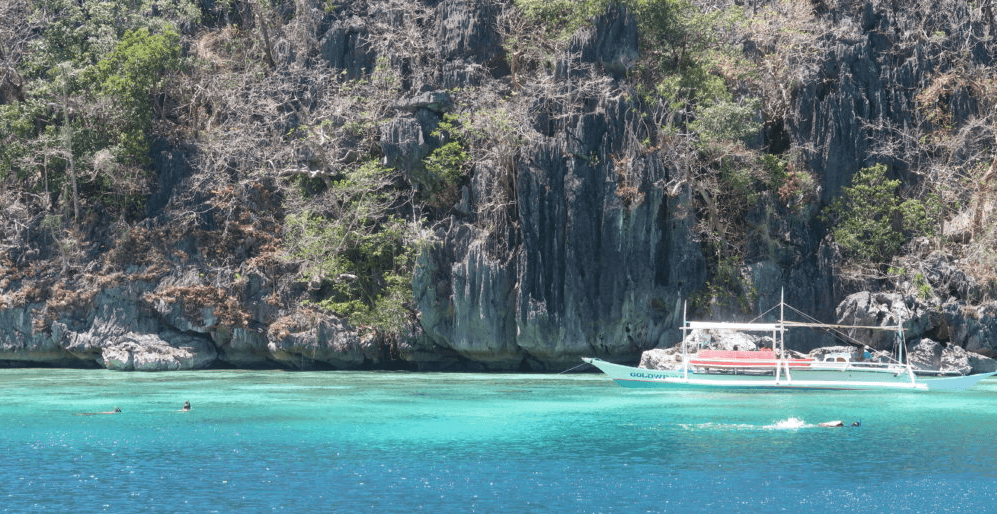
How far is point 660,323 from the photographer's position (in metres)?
40.3

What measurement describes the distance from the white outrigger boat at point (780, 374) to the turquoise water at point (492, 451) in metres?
0.61

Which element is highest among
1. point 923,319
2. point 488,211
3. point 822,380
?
point 488,211

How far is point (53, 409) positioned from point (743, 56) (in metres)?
31.9

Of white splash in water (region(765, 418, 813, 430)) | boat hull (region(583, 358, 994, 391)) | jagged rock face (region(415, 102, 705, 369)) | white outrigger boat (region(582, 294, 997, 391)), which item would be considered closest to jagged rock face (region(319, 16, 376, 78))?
jagged rock face (region(415, 102, 705, 369))

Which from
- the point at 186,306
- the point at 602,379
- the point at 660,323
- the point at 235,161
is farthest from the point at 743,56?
the point at 186,306

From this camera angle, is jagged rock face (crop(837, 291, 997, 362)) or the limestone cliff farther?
the limestone cliff

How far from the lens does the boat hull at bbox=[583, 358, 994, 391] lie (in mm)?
34000

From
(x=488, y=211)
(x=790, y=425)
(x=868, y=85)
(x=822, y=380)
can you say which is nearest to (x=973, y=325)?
(x=822, y=380)

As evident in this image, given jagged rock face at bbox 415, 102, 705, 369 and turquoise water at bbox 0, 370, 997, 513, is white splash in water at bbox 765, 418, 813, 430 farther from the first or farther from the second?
jagged rock face at bbox 415, 102, 705, 369

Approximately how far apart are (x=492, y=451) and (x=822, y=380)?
54.1ft

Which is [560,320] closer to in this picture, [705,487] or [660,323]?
[660,323]

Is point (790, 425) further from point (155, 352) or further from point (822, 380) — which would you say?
point (155, 352)

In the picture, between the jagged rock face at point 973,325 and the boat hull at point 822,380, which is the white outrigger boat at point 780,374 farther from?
the jagged rock face at point 973,325

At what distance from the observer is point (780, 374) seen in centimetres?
3478
